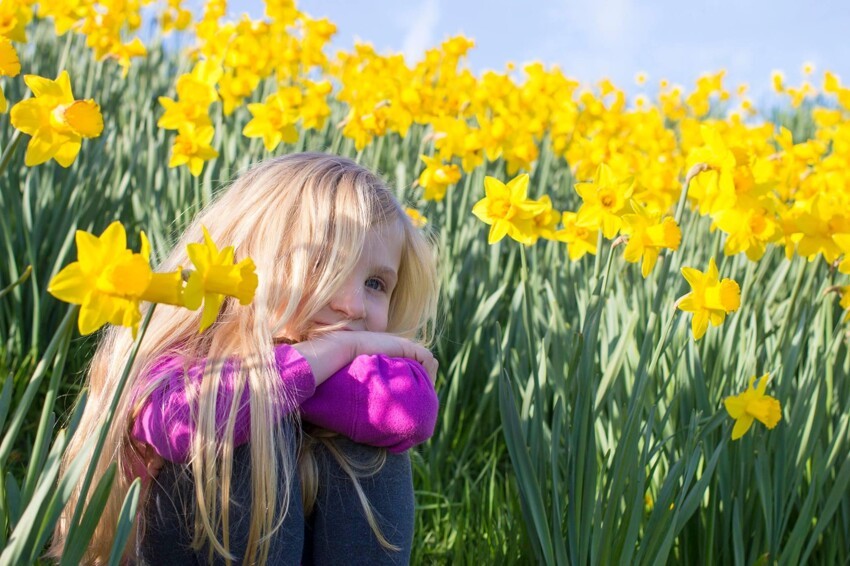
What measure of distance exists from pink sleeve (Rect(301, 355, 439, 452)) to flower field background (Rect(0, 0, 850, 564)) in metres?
0.35

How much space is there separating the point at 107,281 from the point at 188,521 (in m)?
0.55

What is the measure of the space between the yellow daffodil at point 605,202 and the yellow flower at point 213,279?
92cm

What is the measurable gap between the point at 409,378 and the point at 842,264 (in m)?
1.18

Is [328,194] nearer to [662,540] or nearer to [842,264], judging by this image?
[662,540]

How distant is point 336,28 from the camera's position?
5.29m

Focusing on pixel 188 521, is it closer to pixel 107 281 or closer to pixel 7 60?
pixel 107 281

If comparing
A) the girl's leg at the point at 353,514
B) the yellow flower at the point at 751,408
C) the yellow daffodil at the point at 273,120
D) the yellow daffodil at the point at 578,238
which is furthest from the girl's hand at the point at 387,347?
the yellow daffodil at the point at 273,120

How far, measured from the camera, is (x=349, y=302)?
1.58 metres

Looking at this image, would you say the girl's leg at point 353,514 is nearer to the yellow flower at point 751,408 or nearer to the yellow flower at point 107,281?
the yellow flower at point 107,281

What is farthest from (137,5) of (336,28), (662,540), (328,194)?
(662,540)

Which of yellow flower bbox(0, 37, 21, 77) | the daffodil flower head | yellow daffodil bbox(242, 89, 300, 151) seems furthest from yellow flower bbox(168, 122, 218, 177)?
the daffodil flower head

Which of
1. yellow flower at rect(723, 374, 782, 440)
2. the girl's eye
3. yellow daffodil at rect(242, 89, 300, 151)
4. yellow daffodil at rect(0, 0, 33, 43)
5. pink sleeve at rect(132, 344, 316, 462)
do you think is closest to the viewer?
pink sleeve at rect(132, 344, 316, 462)

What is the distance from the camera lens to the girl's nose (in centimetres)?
157

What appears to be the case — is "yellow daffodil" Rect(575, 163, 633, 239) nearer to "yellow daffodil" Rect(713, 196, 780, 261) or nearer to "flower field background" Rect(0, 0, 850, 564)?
"flower field background" Rect(0, 0, 850, 564)
